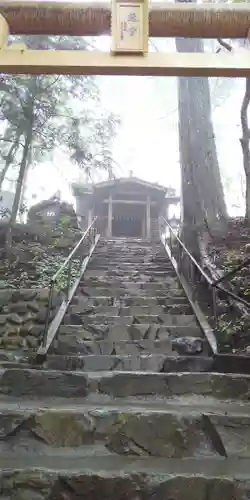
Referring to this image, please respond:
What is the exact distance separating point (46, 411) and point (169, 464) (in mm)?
962

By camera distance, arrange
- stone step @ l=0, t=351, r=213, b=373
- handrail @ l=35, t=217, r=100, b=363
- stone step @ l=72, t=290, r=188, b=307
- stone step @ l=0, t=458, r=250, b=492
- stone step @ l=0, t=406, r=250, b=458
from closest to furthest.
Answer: stone step @ l=0, t=458, r=250, b=492 < stone step @ l=0, t=406, r=250, b=458 < stone step @ l=0, t=351, r=213, b=373 < handrail @ l=35, t=217, r=100, b=363 < stone step @ l=72, t=290, r=188, b=307

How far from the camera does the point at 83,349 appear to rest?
181 inches

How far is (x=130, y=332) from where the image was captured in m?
5.00

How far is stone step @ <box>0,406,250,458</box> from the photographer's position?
2.86 metres

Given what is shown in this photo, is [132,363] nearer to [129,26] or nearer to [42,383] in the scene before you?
[42,383]

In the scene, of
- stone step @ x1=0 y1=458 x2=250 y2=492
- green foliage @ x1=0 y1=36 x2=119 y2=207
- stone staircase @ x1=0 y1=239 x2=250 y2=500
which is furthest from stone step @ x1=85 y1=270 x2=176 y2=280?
stone step @ x1=0 y1=458 x2=250 y2=492

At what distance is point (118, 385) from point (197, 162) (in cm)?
652

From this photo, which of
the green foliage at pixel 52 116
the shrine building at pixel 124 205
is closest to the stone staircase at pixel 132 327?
the green foliage at pixel 52 116

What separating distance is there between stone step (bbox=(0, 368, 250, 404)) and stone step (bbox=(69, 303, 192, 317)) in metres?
2.07

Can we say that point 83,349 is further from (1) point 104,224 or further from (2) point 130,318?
(1) point 104,224

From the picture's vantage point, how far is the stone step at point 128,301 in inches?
238

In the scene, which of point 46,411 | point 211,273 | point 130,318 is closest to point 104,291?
point 130,318

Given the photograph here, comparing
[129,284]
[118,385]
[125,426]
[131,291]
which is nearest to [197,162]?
[129,284]

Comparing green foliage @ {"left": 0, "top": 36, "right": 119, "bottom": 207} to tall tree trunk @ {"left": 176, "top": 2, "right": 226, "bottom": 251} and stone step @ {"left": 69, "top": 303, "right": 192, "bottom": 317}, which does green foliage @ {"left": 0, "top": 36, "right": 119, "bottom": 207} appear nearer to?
tall tree trunk @ {"left": 176, "top": 2, "right": 226, "bottom": 251}
